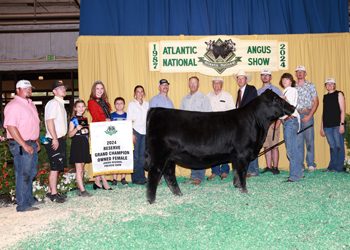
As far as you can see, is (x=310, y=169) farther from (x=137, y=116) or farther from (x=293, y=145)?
(x=137, y=116)

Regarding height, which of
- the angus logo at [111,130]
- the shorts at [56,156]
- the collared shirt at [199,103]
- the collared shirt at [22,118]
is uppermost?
the collared shirt at [199,103]

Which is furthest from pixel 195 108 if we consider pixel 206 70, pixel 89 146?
pixel 89 146

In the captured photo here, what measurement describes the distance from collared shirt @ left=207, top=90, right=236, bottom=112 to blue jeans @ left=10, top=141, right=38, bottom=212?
2.90 m

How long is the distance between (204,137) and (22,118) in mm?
2196

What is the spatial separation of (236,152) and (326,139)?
3061 millimetres

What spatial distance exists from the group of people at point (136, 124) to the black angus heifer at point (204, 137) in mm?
593

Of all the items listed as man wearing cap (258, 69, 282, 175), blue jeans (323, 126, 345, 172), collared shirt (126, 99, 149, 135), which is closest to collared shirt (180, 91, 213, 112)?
collared shirt (126, 99, 149, 135)

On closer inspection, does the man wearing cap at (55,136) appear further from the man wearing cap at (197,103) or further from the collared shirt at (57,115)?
the man wearing cap at (197,103)

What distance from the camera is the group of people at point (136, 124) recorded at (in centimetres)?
340

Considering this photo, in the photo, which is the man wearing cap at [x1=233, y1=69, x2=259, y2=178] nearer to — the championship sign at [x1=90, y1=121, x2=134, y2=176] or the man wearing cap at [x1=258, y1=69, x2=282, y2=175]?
the man wearing cap at [x1=258, y1=69, x2=282, y2=175]

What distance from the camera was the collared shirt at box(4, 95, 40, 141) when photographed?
10.7 ft

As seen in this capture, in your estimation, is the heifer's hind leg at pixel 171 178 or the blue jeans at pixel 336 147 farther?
the blue jeans at pixel 336 147

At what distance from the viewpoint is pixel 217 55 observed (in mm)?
5641

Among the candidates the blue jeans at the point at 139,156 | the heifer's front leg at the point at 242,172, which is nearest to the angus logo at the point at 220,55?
the blue jeans at the point at 139,156
